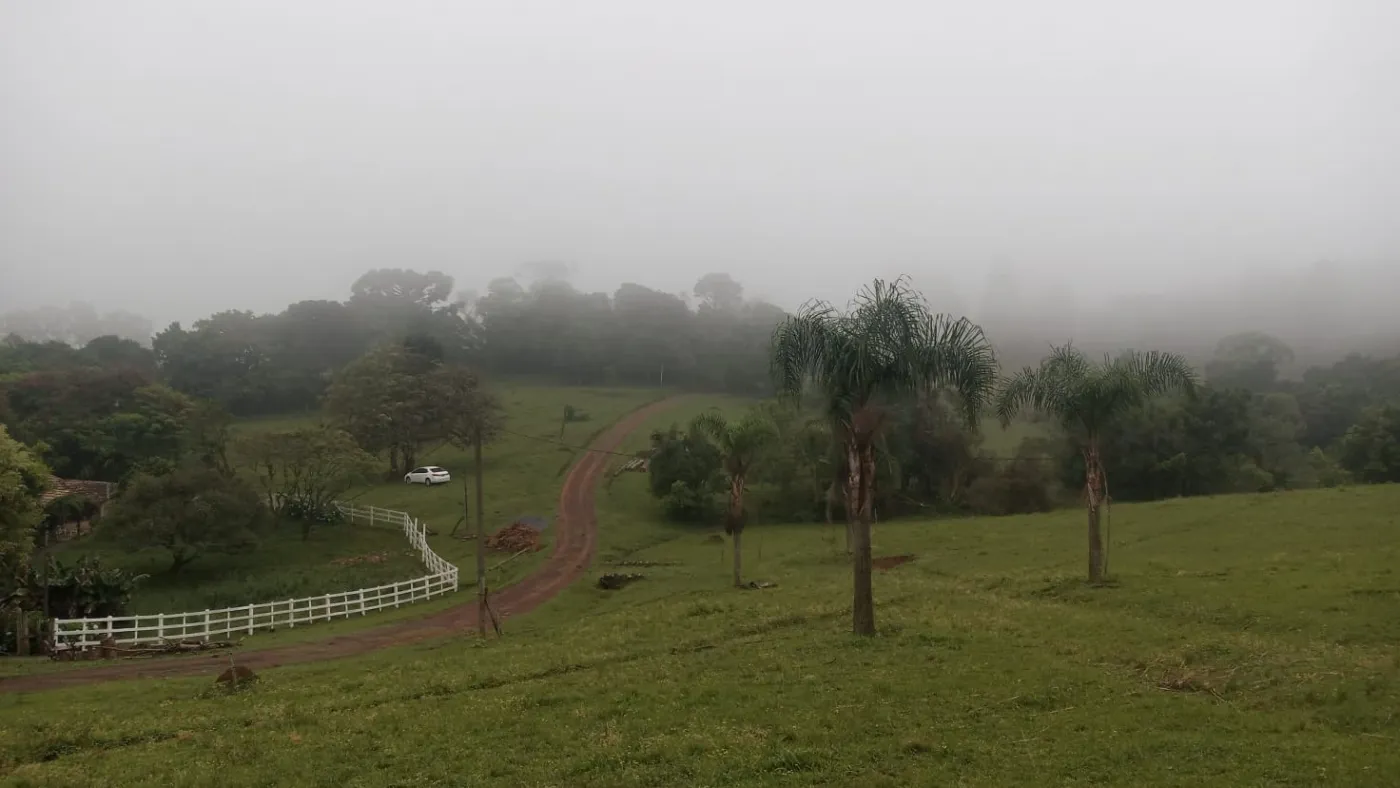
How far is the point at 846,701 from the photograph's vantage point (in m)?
13.6

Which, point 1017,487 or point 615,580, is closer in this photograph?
point 615,580

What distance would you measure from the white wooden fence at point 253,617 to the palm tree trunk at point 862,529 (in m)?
20.7

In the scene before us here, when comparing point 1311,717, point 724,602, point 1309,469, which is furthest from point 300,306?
point 1311,717

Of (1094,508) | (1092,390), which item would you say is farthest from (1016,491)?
(1092,390)

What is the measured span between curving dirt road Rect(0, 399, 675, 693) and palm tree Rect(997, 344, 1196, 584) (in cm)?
1943

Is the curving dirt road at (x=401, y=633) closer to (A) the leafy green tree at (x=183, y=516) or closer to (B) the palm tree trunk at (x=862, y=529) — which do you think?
(A) the leafy green tree at (x=183, y=516)

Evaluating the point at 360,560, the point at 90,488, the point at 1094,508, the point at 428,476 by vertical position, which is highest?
the point at 1094,508

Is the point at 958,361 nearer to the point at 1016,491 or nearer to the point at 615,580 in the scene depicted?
the point at 615,580

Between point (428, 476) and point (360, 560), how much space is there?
20956mm

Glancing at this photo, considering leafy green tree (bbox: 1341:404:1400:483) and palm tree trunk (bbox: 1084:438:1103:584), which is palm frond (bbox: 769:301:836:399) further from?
leafy green tree (bbox: 1341:404:1400:483)

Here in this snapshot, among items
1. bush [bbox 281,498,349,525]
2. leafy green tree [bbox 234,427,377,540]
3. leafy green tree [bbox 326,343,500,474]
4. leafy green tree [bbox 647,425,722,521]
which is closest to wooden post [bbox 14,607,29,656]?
leafy green tree [bbox 234,427,377,540]

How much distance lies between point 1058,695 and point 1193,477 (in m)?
50.8

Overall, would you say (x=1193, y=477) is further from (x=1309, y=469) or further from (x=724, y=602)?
(x=724, y=602)

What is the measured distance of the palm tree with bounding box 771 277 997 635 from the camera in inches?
744
